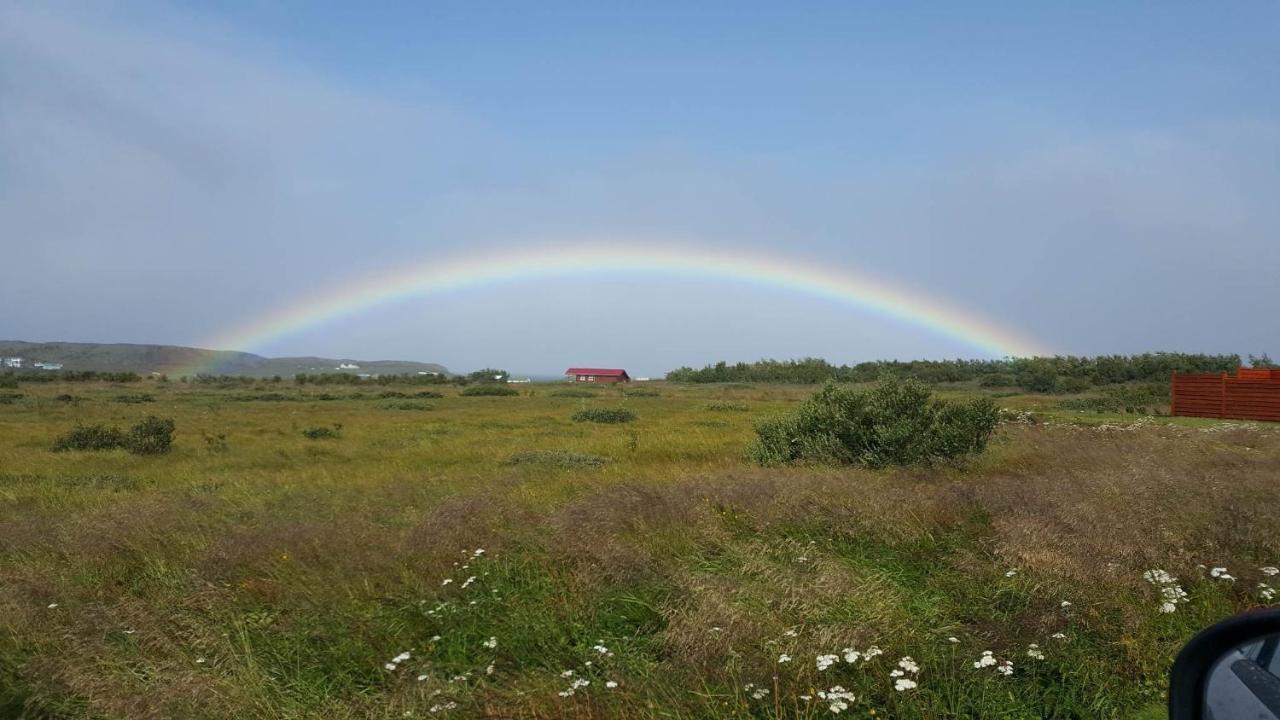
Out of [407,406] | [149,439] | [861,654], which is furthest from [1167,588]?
[407,406]

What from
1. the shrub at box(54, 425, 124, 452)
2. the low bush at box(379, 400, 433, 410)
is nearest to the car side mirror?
the shrub at box(54, 425, 124, 452)

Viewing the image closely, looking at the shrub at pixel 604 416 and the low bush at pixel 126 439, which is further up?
the shrub at pixel 604 416

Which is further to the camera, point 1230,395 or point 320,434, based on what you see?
point 1230,395

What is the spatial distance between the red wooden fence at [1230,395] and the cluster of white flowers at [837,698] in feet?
→ 99.1

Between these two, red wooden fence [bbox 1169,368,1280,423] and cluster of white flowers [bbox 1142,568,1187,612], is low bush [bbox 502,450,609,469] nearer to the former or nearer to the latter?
cluster of white flowers [bbox 1142,568,1187,612]

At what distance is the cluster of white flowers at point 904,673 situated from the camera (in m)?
4.01

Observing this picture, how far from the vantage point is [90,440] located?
19.4m

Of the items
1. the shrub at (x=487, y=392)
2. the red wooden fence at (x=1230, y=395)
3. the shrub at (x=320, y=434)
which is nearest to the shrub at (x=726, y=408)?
the red wooden fence at (x=1230, y=395)

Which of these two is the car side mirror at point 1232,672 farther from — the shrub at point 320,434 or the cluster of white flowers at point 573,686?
the shrub at point 320,434

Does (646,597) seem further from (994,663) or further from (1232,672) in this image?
(1232,672)

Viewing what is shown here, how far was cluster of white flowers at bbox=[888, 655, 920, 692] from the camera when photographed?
4.01m

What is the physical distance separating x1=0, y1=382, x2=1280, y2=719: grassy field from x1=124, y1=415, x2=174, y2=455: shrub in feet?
29.0

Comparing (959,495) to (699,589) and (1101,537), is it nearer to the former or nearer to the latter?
(1101,537)

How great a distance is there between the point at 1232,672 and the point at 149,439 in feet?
71.6
